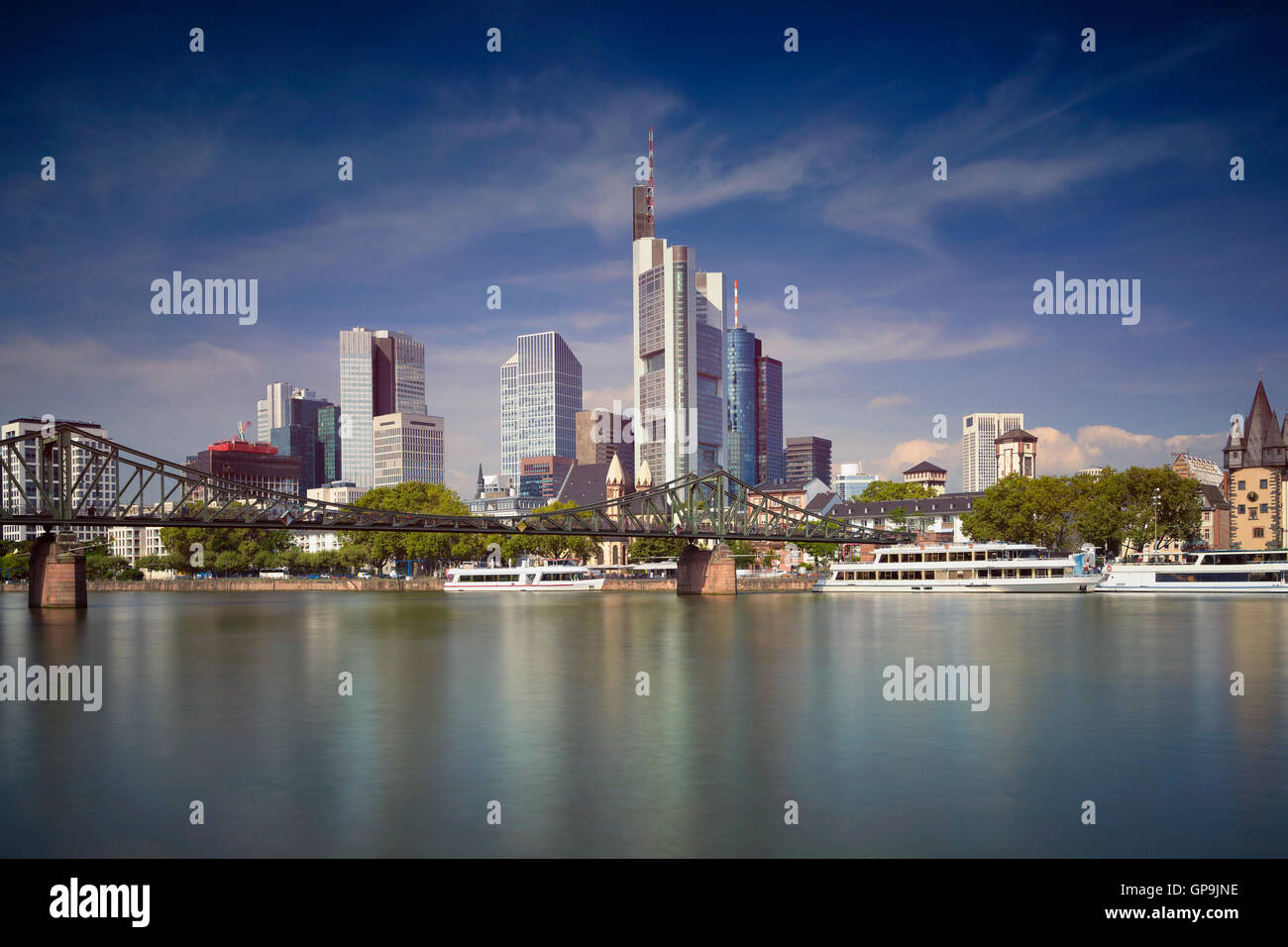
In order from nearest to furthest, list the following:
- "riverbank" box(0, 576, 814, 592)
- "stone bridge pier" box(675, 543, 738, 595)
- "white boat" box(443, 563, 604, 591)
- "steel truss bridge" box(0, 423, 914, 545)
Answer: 1. "steel truss bridge" box(0, 423, 914, 545)
2. "stone bridge pier" box(675, 543, 738, 595)
3. "white boat" box(443, 563, 604, 591)
4. "riverbank" box(0, 576, 814, 592)

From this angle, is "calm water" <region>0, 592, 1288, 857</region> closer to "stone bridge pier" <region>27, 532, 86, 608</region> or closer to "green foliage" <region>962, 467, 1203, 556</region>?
"stone bridge pier" <region>27, 532, 86, 608</region>

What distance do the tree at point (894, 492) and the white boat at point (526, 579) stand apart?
68.6m

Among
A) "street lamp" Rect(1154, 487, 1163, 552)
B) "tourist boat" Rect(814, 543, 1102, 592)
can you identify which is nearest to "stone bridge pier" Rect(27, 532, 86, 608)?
"tourist boat" Rect(814, 543, 1102, 592)

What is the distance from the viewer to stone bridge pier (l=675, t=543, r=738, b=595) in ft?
362

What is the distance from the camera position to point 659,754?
21750 millimetres

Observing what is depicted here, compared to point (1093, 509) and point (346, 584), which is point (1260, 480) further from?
point (346, 584)

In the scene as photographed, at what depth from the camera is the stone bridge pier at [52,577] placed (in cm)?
8719

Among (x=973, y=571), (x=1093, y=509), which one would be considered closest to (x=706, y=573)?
(x=973, y=571)

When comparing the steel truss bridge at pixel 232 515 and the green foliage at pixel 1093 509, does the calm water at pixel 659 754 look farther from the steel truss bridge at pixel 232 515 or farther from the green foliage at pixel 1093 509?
the green foliage at pixel 1093 509

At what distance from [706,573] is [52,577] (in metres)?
62.4

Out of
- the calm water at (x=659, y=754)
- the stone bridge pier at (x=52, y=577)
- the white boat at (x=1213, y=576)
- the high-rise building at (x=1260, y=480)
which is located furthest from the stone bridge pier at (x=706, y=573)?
the high-rise building at (x=1260, y=480)

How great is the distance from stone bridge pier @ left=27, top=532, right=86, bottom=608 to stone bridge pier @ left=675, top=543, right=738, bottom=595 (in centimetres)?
5884

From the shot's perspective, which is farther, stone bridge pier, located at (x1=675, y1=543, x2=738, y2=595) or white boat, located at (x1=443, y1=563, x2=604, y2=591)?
white boat, located at (x1=443, y1=563, x2=604, y2=591)
